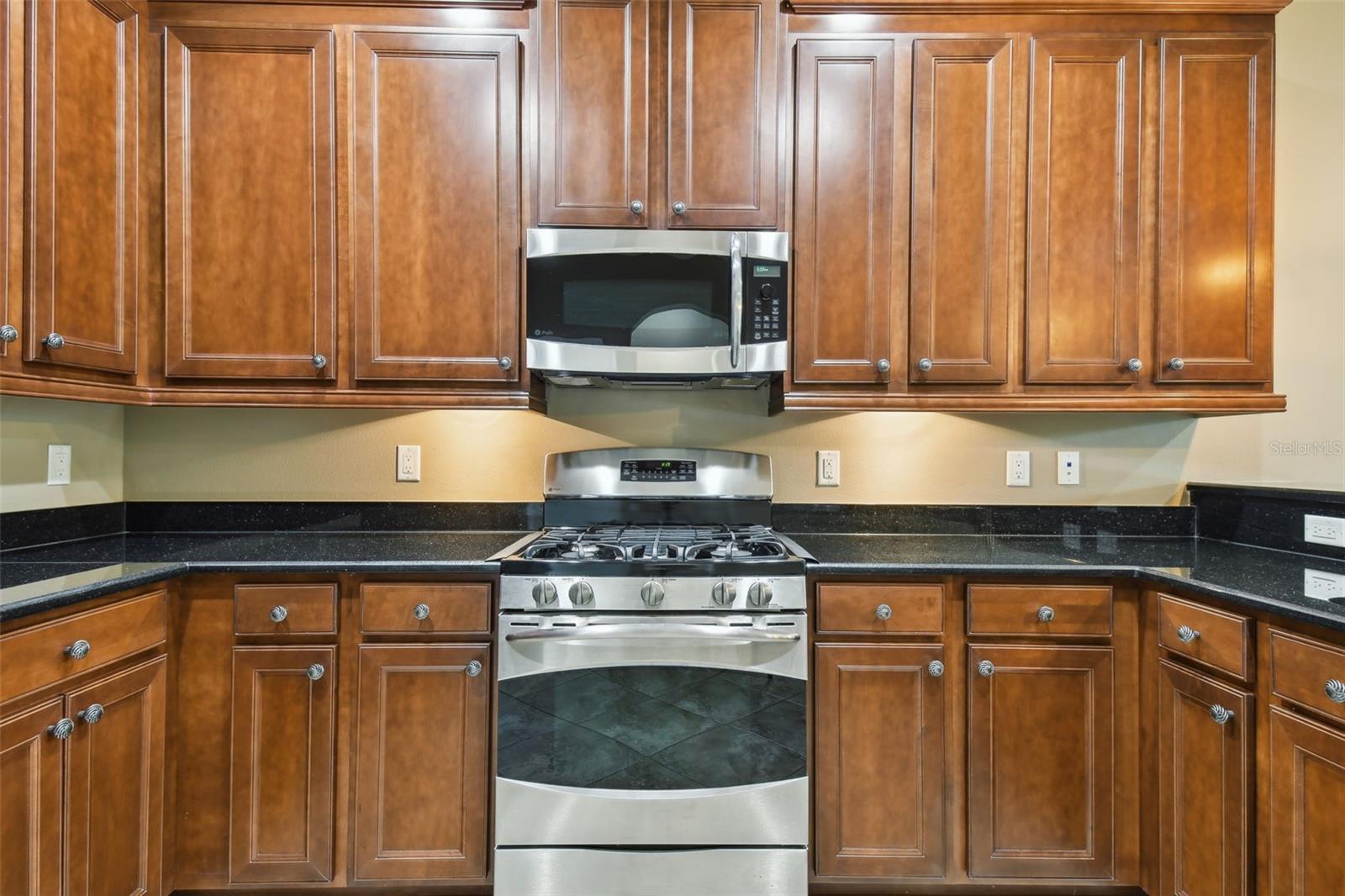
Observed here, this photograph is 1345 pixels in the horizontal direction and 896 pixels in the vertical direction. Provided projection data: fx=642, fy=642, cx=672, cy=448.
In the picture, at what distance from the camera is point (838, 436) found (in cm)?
221

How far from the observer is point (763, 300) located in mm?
1845

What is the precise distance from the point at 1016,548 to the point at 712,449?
3.21 ft

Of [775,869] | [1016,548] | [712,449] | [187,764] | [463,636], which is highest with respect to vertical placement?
[712,449]

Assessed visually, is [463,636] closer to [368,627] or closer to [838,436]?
[368,627]

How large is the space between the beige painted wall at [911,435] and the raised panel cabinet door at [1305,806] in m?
1.02

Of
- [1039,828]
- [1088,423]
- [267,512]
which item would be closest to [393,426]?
[267,512]

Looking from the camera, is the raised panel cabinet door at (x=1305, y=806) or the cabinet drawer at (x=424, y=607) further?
the cabinet drawer at (x=424, y=607)

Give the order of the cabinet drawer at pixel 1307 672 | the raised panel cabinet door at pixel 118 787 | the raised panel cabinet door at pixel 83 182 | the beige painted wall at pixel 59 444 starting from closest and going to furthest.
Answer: the cabinet drawer at pixel 1307 672 < the raised panel cabinet door at pixel 118 787 < the raised panel cabinet door at pixel 83 182 < the beige painted wall at pixel 59 444

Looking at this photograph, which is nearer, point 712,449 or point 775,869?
point 775,869

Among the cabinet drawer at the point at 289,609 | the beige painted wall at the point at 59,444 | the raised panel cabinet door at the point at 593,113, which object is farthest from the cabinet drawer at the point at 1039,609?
the beige painted wall at the point at 59,444

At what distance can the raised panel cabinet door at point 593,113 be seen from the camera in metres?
1.86

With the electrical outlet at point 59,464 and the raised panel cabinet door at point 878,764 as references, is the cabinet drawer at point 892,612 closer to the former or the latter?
the raised panel cabinet door at point 878,764

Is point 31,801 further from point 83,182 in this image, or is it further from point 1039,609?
point 1039,609

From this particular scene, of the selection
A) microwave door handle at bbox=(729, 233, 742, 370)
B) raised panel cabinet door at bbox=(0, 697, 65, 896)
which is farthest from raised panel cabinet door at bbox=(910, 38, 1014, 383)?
raised panel cabinet door at bbox=(0, 697, 65, 896)
